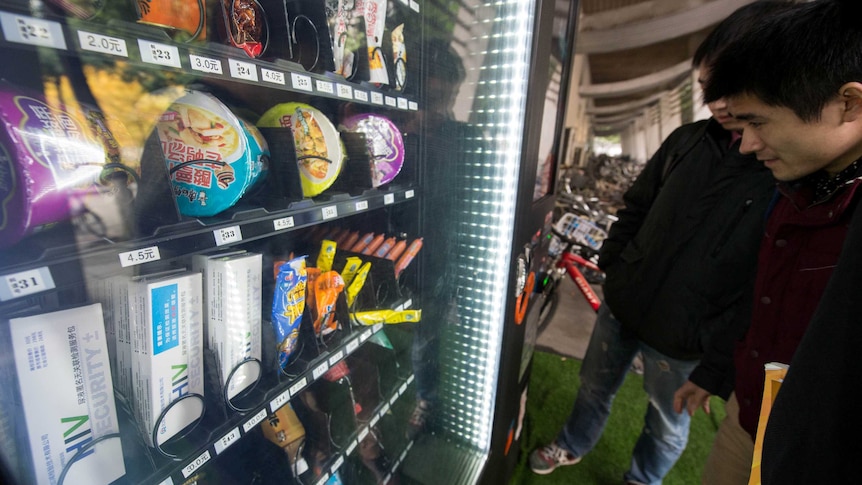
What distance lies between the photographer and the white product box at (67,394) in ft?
1.52

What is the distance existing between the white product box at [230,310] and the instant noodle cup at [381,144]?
45cm

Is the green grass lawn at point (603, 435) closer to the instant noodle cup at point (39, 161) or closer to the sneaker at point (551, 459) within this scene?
the sneaker at point (551, 459)

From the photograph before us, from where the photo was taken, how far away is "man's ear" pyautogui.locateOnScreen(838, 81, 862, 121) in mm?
645

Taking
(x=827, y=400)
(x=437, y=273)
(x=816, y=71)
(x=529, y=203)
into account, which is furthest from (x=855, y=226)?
(x=437, y=273)

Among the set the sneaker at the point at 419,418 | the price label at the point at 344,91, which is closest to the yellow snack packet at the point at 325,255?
the price label at the point at 344,91

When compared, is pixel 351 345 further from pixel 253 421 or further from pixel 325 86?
pixel 325 86

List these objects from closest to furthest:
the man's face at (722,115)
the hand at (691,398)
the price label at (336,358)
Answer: the price label at (336,358), the man's face at (722,115), the hand at (691,398)

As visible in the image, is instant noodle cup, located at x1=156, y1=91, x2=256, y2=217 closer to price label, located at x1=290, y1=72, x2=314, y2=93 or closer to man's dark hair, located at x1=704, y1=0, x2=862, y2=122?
price label, located at x1=290, y1=72, x2=314, y2=93

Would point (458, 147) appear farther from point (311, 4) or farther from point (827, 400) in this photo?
point (827, 400)

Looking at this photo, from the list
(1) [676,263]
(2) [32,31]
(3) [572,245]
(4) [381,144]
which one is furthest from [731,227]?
(3) [572,245]

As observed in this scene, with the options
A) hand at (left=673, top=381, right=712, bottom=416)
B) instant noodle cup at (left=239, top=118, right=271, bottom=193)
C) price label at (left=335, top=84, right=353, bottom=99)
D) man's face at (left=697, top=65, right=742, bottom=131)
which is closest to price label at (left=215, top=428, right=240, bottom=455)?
instant noodle cup at (left=239, top=118, right=271, bottom=193)

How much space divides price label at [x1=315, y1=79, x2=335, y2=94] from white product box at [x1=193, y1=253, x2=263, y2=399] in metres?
0.40

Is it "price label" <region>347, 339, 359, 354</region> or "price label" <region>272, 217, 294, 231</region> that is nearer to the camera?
"price label" <region>272, 217, 294, 231</region>

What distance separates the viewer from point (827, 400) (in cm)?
37
